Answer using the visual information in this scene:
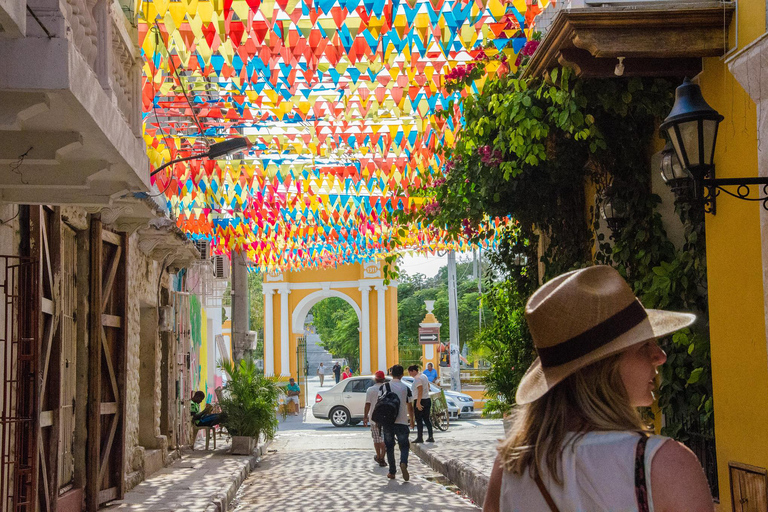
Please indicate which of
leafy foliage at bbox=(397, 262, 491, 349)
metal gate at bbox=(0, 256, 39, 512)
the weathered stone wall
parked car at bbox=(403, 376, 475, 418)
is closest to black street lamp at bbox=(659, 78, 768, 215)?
metal gate at bbox=(0, 256, 39, 512)

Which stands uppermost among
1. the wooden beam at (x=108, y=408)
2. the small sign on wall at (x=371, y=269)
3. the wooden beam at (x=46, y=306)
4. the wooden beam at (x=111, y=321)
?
the small sign on wall at (x=371, y=269)

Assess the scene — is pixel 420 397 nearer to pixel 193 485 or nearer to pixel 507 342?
pixel 507 342

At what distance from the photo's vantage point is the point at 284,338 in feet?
124

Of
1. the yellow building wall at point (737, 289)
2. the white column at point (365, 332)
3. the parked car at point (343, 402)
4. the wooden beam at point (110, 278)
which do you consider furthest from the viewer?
the white column at point (365, 332)

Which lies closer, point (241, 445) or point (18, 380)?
point (18, 380)

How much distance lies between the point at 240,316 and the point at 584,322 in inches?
810

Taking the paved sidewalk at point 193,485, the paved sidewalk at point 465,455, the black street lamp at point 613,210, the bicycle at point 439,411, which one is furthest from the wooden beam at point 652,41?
the bicycle at point 439,411

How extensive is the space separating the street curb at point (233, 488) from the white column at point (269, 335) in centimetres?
1904

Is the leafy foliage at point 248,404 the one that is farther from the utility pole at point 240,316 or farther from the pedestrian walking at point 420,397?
the utility pole at point 240,316

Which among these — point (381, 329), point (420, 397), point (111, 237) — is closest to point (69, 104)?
point (111, 237)

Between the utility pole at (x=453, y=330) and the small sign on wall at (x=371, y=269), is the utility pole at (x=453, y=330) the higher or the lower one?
the lower one

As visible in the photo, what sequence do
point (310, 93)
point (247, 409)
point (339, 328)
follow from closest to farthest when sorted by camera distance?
point (310, 93)
point (247, 409)
point (339, 328)

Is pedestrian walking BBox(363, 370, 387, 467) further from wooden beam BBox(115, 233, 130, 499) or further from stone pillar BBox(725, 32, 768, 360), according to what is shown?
stone pillar BBox(725, 32, 768, 360)

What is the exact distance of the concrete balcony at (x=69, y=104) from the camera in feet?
15.5
